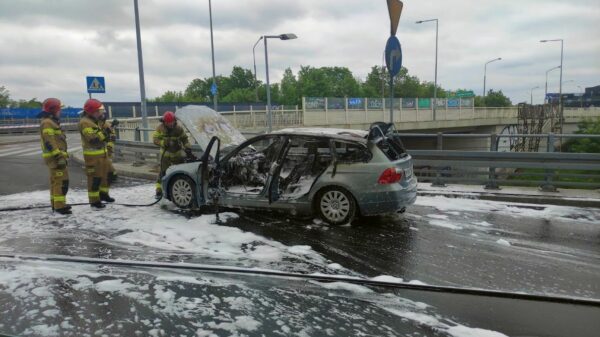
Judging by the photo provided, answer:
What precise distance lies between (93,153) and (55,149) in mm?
619

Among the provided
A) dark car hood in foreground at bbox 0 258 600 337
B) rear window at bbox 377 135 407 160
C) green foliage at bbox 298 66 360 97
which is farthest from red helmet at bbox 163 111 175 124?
green foliage at bbox 298 66 360 97

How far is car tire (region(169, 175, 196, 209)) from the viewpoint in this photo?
689 centimetres

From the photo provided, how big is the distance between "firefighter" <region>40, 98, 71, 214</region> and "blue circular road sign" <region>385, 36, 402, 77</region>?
17.2 feet

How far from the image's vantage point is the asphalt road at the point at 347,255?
11.3 ft

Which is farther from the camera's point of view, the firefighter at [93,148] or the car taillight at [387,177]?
the firefighter at [93,148]

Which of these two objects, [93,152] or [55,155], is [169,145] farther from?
[55,155]

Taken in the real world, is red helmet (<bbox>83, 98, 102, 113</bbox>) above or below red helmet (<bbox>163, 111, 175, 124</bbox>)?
above

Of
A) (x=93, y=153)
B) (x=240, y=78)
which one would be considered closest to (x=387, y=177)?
(x=93, y=153)

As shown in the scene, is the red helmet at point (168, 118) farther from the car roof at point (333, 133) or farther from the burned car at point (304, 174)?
the car roof at point (333, 133)

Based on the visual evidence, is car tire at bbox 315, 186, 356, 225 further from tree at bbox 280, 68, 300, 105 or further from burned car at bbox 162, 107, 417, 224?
tree at bbox 280, 68, 300, 105

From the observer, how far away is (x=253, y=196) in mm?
6449

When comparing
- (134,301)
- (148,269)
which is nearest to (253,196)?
(148,269)

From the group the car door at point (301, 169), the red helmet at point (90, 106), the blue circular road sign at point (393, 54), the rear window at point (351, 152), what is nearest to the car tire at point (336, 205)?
the car door at point (301, 169)

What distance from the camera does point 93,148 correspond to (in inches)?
275
